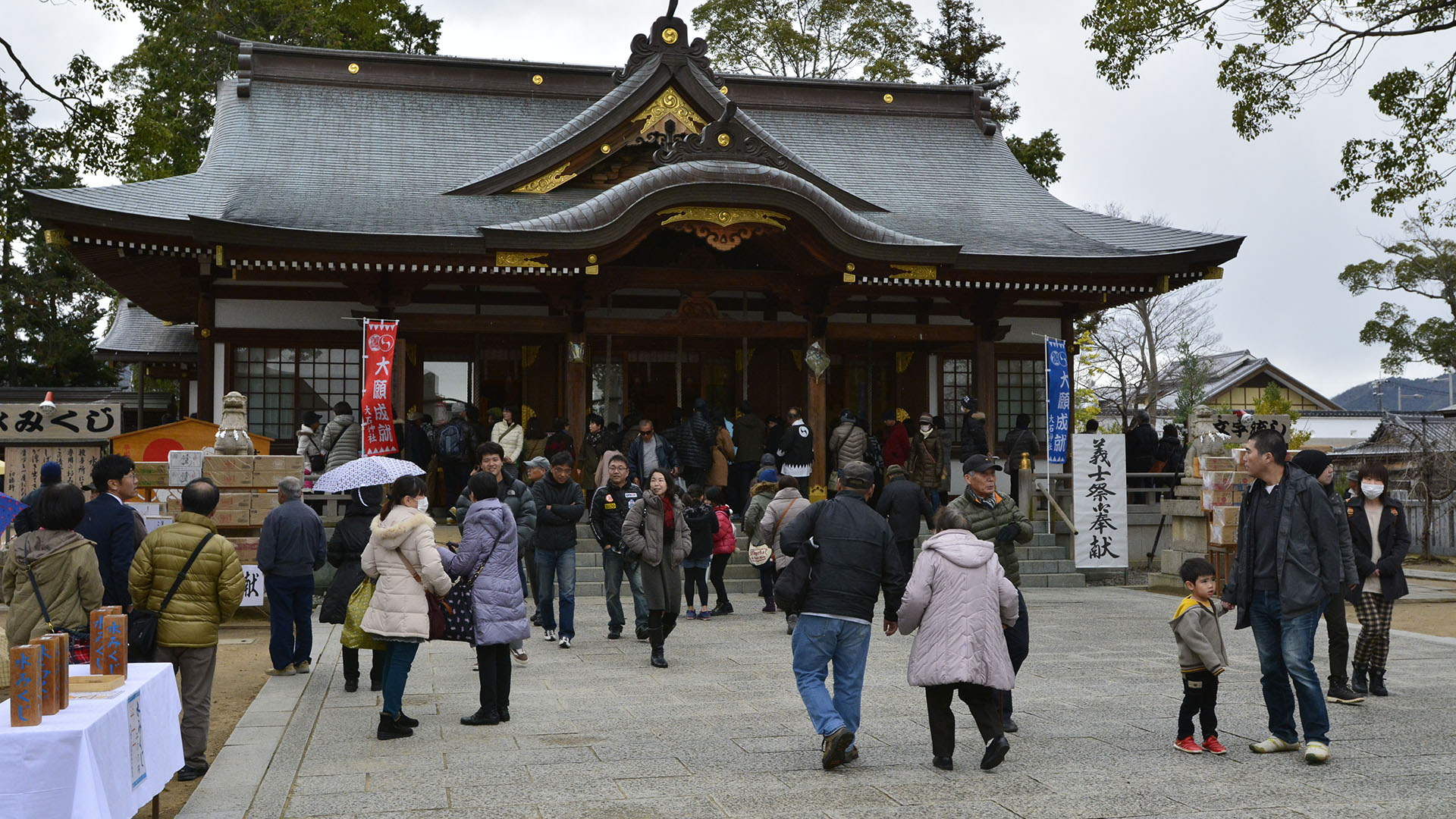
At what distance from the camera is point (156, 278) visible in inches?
652

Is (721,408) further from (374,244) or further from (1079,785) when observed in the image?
(1079,785)

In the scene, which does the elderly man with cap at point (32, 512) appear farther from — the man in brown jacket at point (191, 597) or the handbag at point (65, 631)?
the man in brown jacket at point (191, 597)

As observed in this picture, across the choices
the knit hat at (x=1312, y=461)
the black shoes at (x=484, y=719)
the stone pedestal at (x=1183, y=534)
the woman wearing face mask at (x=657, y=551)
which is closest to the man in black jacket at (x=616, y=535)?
the woman wearing face mask at (x=657, y=551)

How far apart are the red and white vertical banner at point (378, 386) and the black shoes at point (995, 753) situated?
33.2ft

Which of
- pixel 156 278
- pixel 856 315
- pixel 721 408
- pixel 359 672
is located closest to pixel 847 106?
pixel 856 315

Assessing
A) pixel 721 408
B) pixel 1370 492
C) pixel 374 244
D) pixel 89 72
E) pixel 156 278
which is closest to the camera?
pixel 1370 492

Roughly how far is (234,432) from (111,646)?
25.3 ft

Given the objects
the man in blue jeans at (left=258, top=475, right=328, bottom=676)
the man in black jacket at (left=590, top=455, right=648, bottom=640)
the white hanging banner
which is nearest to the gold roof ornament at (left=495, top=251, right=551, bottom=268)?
the man in black jacket at (left=590, top=455, right=648, bottom=640)

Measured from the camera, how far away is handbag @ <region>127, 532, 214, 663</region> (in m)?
5.54

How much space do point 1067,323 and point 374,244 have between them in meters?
10.4

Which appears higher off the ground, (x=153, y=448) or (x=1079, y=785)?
(x=153, y=448)

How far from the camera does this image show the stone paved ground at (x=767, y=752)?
5039mm

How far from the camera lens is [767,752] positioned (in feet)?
19.7

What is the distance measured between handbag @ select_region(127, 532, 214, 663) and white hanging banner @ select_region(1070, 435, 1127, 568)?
11270 millimetres
